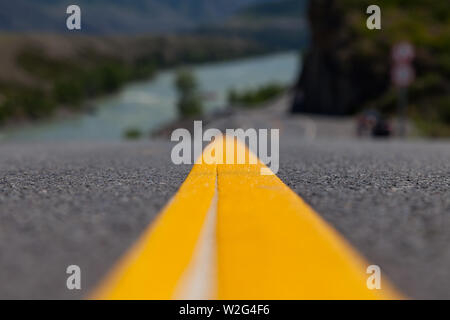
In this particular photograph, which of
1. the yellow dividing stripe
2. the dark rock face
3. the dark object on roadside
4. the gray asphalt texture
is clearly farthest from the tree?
the yellow dividing stripe

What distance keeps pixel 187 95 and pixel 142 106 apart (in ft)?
113

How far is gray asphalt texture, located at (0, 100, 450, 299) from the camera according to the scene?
142 cm

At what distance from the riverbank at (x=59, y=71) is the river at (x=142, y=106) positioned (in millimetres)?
3584

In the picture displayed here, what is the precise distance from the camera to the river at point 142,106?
109 m

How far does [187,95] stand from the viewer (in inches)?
4306

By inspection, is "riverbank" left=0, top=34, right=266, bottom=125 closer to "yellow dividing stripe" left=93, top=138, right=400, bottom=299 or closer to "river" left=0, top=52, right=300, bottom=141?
"river" left=0, top=52, right=300, bottom=141

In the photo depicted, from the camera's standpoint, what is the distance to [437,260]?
154 centimetres

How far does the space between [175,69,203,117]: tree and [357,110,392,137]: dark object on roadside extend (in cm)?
8981

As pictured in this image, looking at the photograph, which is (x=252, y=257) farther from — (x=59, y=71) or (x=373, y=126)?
(x=59, y=71)

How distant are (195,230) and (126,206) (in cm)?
53

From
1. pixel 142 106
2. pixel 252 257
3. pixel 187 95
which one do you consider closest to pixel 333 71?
pixel 252 257
